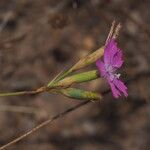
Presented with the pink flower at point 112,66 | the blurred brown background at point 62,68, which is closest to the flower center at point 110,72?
the pink flower at point 112,66

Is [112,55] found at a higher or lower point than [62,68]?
lower

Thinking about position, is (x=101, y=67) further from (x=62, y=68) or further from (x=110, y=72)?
(x=62, y=68)

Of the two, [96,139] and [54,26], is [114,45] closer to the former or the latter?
[54,26]

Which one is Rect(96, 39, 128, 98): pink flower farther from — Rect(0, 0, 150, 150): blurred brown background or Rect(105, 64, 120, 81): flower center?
Rect(0, 0, 150, 150): blurred brown background

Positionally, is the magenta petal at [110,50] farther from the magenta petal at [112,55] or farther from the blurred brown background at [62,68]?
the blurred brown background at [62,68]

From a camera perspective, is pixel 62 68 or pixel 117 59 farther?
pixel 62 68

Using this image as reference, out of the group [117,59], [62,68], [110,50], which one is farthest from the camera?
[62,68]

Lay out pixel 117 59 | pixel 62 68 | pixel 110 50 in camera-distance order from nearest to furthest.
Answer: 1. pixel 110 50
2. pixel 117 59
3. pixel 62 68

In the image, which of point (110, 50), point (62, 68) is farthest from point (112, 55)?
point (62, 68)
